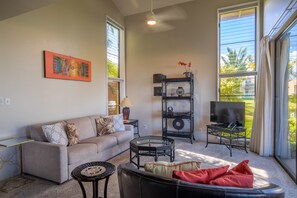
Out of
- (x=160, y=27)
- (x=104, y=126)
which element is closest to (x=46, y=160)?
(x=104, y=126)

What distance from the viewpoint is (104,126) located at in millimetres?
4043

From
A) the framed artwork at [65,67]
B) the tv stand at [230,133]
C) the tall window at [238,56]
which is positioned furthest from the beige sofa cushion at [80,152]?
the tall window at [238,56]

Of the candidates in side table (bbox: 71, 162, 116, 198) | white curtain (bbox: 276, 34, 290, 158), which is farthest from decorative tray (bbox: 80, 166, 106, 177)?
white curtain (bbox: 276, 34, 290, 158)

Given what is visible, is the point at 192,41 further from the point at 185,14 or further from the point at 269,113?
the point at 269,113

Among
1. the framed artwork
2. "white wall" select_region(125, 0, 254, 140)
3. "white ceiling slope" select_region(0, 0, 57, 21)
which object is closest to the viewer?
"white ceiling slope" select_region(0, 0, 57, 21)

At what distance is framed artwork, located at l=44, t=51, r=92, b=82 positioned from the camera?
3.46m

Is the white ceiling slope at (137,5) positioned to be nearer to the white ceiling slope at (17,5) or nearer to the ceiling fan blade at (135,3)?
the ceiling fan blade at (135,3)

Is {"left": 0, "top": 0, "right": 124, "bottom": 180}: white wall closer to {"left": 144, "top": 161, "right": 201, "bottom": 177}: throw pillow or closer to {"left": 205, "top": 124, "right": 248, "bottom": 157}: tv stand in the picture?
{"left": 144, "top": 161, "right": 201, "bottom": 177}: throw pillow

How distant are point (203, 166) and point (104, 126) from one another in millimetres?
2206

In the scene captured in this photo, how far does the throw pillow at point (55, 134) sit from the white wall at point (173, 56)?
296 centimetres

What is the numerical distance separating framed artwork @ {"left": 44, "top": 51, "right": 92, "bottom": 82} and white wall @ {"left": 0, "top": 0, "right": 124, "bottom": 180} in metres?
0.10

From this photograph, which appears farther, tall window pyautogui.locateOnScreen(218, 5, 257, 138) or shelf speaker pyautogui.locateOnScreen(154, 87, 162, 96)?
shelf speaker pyautogui.locateOnScreen(154, 87, 162, 96)

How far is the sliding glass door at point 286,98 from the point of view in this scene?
280 centimetres

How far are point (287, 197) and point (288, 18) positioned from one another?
2476 mm
